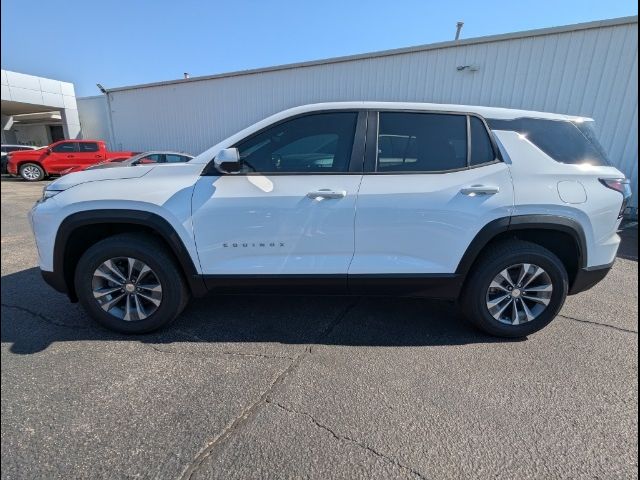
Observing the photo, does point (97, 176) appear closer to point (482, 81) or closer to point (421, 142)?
point (421, 142)

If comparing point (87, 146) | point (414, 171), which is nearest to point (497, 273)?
point (414, 171)

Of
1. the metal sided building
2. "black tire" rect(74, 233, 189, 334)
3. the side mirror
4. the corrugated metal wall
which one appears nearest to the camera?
the side mirror

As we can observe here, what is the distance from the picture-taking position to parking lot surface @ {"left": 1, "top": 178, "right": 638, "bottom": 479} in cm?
165

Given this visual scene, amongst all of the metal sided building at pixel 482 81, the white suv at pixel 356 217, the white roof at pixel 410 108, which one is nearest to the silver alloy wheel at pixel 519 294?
the white suv at pixel 356 217

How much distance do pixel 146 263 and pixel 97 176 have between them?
0.82 meters

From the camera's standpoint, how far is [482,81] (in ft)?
28.8

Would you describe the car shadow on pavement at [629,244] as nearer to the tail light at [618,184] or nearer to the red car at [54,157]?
the tail light at [618,184]

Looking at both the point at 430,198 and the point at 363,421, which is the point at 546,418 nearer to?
the point at 363,421

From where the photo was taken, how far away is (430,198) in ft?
7.98

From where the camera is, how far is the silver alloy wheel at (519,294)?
8.74 ft

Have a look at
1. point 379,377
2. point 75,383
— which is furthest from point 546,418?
point 75,383

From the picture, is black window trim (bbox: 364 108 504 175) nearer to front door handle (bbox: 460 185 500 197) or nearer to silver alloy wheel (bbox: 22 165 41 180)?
front door handle (bbox: 460 185 500 197)

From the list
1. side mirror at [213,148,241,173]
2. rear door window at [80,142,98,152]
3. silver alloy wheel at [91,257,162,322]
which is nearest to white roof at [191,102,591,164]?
side mirror at [213,148,241,173]

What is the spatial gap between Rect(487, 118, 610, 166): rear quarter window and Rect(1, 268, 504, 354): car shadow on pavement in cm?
161
